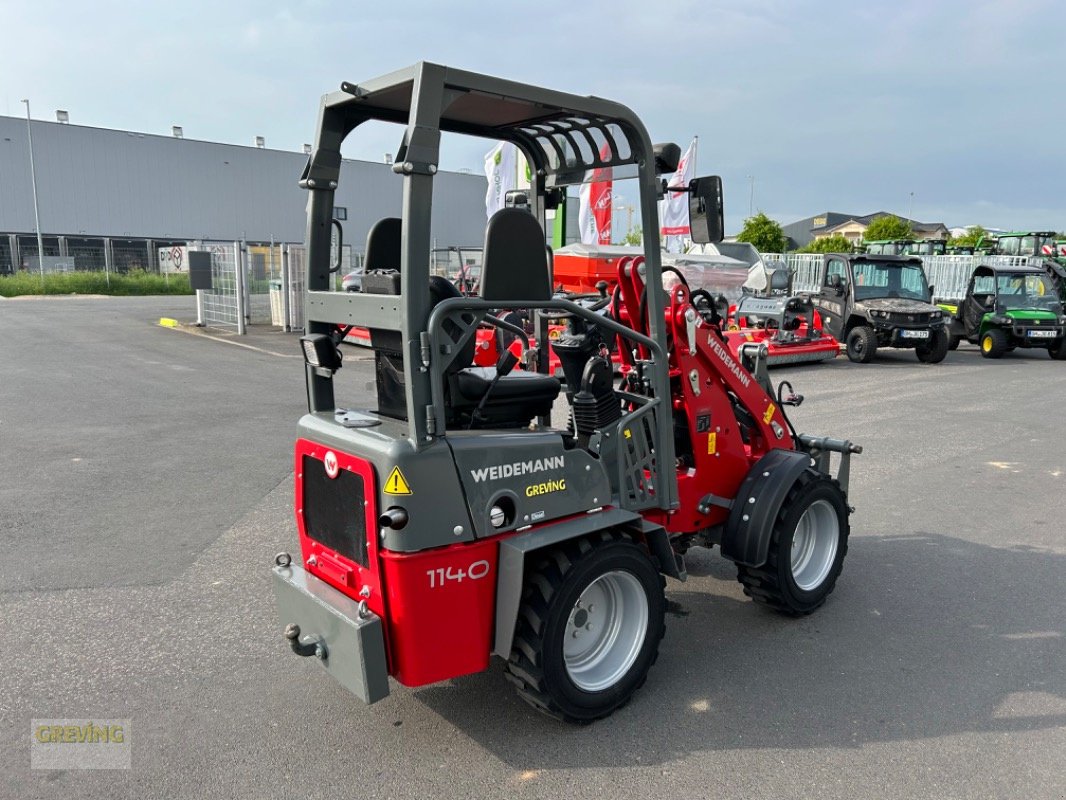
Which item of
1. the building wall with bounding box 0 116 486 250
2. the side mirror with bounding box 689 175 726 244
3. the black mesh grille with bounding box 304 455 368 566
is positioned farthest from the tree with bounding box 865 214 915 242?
the black mesh grille with bounding box 304 455 368 566

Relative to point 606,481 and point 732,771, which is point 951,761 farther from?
point 606,481

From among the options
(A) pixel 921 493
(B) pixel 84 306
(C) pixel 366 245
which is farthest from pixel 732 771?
(B) pixel 84 306

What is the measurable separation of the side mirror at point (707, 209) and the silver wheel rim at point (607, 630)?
155 cm

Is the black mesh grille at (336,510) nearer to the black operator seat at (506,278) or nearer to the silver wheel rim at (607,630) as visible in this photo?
the black operator seat at (506,278)

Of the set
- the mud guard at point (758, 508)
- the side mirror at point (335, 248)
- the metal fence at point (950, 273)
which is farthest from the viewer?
the metal fence at point (950, 273)

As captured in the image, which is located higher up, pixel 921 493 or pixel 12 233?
pixel 12 233

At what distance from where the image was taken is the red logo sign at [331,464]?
3.18m

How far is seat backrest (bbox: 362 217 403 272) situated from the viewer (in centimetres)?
344

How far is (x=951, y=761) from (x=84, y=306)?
97.3 ft

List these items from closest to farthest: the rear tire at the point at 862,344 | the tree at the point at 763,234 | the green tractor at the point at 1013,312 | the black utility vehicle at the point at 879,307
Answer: the black utility vehicle at the point at 879,307 → the rear tire at the point at 862,344 → the green tractor at the point at 1013,312 → the tree at the point at 763,234

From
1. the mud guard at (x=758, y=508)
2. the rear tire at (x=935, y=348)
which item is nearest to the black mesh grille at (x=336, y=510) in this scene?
the mud guard at (x=758, y=508)

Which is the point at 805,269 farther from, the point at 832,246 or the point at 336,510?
the point at 336,510

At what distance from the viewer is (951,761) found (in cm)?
311

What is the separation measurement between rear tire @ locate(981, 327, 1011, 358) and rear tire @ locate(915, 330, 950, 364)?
6.36 feet
